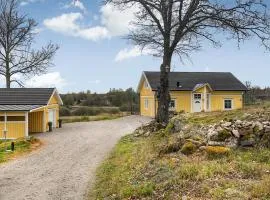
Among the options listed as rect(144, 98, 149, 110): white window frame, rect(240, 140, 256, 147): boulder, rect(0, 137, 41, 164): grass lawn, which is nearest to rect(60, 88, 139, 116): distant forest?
rect(144, 98, 149, 110): white window frame

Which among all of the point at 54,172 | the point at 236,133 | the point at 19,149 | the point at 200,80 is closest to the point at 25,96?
the point at 19,149

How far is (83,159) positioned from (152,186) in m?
8.85

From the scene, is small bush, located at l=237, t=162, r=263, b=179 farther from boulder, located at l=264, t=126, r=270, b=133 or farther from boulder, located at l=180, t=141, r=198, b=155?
boulder, located at l=264, t=126, r=270, b=133

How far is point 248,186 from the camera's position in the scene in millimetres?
7598

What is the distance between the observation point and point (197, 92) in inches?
1784

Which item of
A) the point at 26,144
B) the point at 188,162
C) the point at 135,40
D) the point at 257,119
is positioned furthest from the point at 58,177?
the point at 135,40

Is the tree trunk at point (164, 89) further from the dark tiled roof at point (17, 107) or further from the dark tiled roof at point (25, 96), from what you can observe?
the dark tiled roof at point (25, 96)

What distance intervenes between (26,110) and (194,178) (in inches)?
904

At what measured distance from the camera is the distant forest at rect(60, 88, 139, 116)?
2147 inches

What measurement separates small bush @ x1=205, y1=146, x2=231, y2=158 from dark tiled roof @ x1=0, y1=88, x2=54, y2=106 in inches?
940

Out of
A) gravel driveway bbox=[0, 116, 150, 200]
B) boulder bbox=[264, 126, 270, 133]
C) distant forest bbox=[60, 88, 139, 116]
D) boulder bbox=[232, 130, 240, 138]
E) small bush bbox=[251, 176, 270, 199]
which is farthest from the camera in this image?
distant forest bbox=[60, 88, 139, 116]

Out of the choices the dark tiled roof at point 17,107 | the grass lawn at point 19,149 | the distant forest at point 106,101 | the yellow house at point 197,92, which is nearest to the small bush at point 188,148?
the grass lawn at point 19,149

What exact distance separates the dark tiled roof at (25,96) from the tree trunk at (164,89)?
36.8ft

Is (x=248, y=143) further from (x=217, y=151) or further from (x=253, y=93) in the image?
(x=253, y=93)
